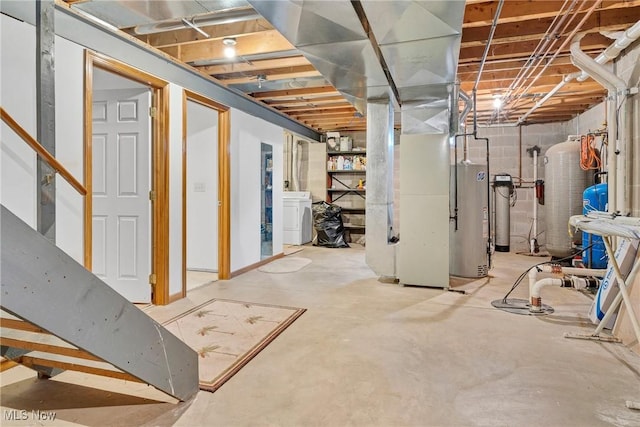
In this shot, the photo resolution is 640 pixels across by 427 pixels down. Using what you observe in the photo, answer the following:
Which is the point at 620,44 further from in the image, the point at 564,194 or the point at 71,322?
the point at 71,322

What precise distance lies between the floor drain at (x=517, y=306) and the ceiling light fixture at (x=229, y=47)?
136 inches

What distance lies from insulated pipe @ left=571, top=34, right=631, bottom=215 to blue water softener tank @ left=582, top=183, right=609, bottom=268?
0.72m

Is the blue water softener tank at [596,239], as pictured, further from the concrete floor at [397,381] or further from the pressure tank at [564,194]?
the concrete floor at [397,381]

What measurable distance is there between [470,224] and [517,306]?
1447 millimetres

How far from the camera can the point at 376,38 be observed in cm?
248

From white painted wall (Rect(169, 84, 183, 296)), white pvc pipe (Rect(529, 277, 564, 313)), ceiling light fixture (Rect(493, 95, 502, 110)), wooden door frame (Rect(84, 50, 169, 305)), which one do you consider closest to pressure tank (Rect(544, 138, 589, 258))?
ceiling light fixture (Rect(493, 95, 502, 110))

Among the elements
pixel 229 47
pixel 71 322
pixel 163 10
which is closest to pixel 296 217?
pixel 229 47

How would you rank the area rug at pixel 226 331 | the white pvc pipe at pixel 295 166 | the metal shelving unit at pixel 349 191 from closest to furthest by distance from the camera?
1. the area rug at pixel 226 331
2. the metal shelving unit at pixel 349 191
3. the white pvc pipe at pixel 295 166

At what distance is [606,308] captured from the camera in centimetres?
281

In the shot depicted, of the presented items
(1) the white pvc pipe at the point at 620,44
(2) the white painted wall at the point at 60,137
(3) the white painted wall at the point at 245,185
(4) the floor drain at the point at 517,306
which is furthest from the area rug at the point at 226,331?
(1) the white pvc pipe at the point at 620,44

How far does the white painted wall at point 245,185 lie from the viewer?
4.59 meters

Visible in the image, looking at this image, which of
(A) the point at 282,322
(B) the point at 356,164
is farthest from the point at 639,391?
(B) the point at 356,164

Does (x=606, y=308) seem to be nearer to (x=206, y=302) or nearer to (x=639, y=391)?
(x=639, y=391)

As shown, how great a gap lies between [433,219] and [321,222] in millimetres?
3386
